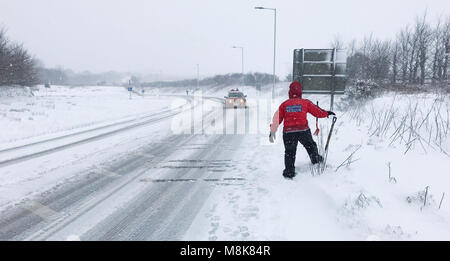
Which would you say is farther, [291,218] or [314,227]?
[291,218]

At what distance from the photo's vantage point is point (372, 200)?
11.8 feet

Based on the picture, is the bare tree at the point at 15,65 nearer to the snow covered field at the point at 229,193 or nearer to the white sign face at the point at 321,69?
the snow covered field at the point at 229,193

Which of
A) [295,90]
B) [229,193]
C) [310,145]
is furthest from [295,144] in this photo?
[229,193]

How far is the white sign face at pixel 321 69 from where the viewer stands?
12.0m

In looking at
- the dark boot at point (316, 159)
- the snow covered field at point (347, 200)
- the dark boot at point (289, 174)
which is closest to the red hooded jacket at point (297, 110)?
the dark boot at point (316, 159)

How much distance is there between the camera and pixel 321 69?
1240cm

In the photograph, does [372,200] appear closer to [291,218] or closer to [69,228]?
[291,218]

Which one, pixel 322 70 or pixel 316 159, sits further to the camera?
pixel 322 70

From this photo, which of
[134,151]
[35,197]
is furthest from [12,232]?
[134,151]

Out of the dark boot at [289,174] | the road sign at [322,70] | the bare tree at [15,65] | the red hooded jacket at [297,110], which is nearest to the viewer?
the red hooded jacket at [297,110]

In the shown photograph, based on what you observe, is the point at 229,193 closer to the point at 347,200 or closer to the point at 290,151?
the point at 290,151

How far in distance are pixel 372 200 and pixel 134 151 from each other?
20.2 feet

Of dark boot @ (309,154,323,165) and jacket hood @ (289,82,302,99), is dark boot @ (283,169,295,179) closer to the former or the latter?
dark boot @ (309,154,323,165)

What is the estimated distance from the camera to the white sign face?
39.4 ft
